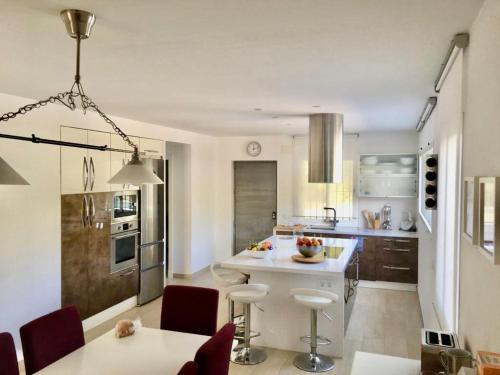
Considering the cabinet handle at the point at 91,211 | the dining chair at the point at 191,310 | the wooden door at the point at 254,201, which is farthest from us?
the wooden door at the point at 254,201

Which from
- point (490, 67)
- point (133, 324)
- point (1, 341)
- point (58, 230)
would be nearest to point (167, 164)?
point (58, 230)

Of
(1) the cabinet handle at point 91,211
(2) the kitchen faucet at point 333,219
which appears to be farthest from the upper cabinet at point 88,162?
(2) the kitchen faucet at point 333,219

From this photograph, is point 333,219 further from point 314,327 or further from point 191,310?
point 191,310

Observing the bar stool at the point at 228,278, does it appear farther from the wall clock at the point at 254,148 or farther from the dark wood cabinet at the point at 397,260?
the wall clock at the point at 254,148

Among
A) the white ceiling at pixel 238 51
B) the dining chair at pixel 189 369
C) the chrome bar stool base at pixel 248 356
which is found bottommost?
the chrome bar stool base at pixel 248 356

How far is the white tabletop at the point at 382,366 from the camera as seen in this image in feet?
6.64

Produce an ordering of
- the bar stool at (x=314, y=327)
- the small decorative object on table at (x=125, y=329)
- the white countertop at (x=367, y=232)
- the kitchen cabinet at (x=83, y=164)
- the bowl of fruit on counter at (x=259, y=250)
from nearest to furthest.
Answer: the small decorative object on table at (x=125, y=329) < the bar stool at (x=314, y=327) < the kitchen cabinet at (x=83, y=164) < the bowl of fruit on counter at (x=259, y=250) < the white countertop at (x=367, y=232)

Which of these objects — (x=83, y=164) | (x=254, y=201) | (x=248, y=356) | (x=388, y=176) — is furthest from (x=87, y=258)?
(x=388, y=176)

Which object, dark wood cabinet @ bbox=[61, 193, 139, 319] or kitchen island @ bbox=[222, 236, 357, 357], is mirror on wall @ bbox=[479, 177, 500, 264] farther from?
dark wood cabinet @ bbox=[61, 193, 139, 319]

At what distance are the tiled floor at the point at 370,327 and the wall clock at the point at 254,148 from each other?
3.06 m

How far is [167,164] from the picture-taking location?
6.97m

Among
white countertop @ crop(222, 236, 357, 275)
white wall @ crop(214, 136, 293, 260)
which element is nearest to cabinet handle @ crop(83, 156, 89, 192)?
white countertop @ crop(222, 236, 357, 275)

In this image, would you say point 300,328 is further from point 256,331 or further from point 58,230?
point 58,230

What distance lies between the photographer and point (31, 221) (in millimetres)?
3887
